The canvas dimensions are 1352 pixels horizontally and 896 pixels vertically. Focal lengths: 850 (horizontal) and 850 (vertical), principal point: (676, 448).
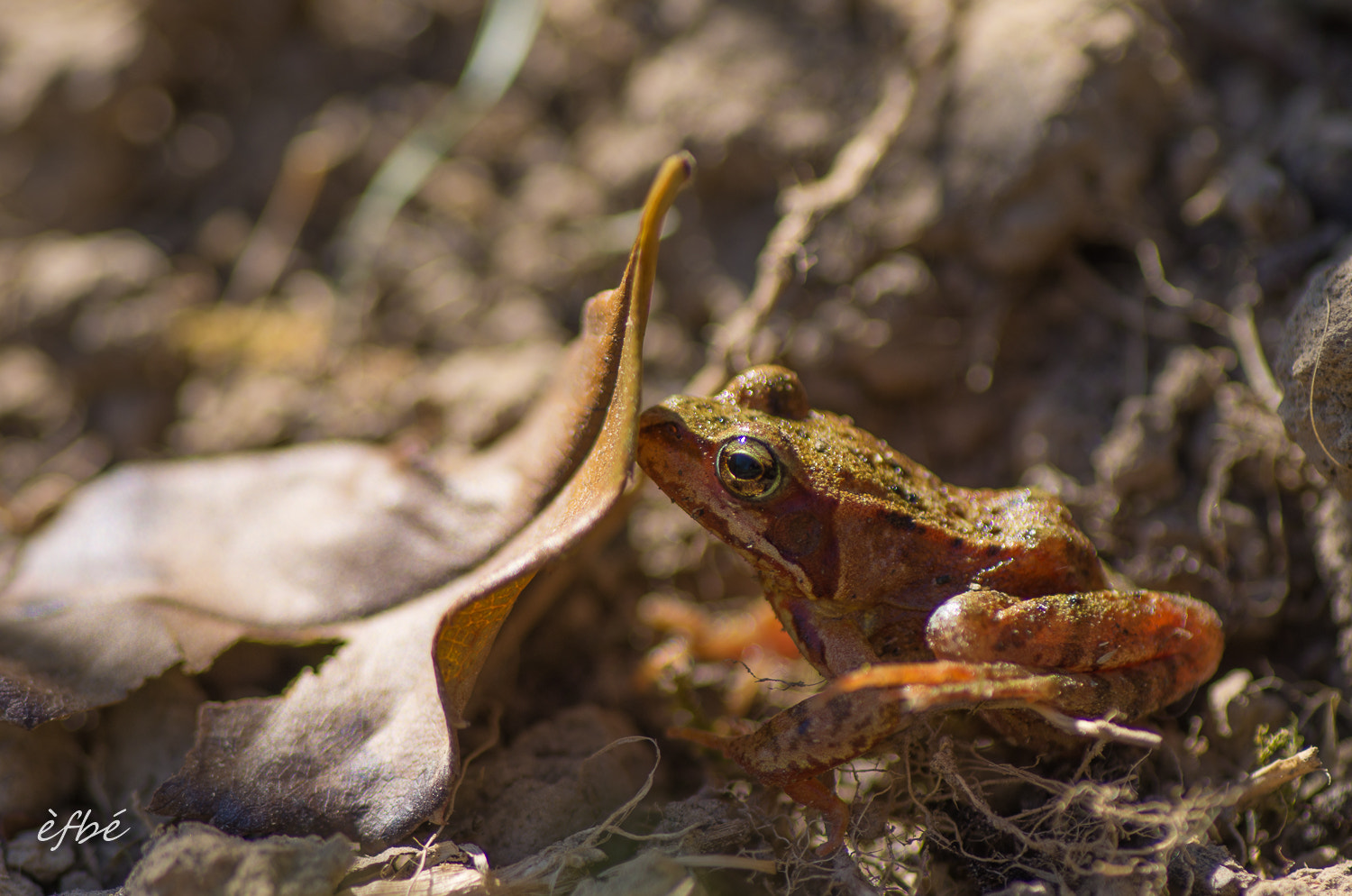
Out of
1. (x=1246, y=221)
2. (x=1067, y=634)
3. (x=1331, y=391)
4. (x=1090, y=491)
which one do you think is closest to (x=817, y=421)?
(x=1067, y=634)

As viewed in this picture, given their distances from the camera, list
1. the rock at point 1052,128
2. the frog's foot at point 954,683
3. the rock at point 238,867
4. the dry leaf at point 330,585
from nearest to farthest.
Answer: the rock at point 238,867 < the frog's foot at point 954,683 < the dry leaf at point 330,585 < the rock at point 1052,128

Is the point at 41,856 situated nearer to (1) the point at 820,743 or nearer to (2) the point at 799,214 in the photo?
(1) the point at 820,743

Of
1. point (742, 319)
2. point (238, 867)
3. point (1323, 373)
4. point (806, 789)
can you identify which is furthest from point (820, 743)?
point (1323, 373)

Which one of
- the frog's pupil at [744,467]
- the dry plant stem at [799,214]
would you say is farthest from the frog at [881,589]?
the dry plant stem at [799,214]

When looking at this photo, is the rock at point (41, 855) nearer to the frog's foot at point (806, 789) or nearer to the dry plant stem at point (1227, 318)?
the frog's foot at point (806, 789)

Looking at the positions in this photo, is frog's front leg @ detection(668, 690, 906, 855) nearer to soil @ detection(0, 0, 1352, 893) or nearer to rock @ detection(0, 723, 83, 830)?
soil @ detection(0, 0, 1352, 893)

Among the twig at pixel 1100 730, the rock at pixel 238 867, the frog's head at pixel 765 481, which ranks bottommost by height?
the rock at pixel 238 867

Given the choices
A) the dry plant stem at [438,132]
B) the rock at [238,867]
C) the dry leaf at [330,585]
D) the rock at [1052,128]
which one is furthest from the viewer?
the dry plant stem at [438,132]

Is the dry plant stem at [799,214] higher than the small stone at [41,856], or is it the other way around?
the dry plant stem at [799,214]
